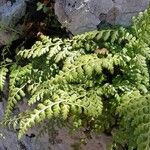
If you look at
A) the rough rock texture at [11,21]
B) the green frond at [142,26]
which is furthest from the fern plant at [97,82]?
the rough rock texture at [11,21]

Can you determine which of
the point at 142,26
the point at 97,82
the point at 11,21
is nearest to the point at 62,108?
the point at 97,82

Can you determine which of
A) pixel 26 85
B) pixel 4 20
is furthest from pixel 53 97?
pixel 4 20

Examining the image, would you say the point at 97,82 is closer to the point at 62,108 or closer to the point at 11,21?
the point at 62,108

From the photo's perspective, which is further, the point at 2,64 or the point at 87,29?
the point at 2,64

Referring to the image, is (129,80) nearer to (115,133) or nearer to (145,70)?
(145,70)

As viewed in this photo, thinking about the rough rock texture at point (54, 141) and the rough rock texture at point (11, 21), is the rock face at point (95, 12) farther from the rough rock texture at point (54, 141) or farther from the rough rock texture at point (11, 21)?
the rough rock texture at point (54, 141)

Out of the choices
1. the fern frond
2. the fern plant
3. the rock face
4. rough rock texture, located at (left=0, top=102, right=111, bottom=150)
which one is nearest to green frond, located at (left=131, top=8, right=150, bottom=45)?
the fern plant

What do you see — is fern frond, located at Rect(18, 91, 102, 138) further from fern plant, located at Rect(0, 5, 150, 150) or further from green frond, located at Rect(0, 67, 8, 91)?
green frond, located at Rect(0, 67, 8, 91)
